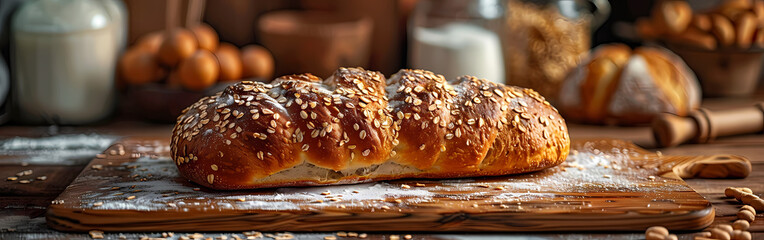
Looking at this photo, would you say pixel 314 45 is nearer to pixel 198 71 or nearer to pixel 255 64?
pixel 255 64

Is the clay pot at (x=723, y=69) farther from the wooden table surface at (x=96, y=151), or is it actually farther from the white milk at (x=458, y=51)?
the white milk at (x=458, y=51)

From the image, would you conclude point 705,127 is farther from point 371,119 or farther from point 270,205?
point 270,205

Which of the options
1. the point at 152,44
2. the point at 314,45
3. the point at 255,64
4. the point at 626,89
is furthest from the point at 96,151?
the point at 626,89

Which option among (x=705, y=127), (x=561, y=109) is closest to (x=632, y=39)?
(x=561, y=109)

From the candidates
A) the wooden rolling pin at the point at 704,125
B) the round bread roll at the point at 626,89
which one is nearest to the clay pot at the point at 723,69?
the round bread roll at the point at 626,89

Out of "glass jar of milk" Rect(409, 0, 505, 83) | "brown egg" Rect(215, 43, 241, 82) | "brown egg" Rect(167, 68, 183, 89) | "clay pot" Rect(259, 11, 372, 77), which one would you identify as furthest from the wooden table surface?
"clay pot" Rect(259, 11, 372, 77)
